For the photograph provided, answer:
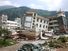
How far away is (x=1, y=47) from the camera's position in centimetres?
1741

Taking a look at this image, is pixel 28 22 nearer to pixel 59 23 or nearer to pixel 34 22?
pixel 34 22

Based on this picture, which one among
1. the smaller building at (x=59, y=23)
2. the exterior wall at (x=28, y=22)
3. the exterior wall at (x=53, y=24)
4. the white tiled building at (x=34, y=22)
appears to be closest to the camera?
the exterior wall at (x=28, y=22)

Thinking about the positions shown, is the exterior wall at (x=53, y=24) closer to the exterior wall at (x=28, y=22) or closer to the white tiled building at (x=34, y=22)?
the white tiled building at (x=34, y=22)

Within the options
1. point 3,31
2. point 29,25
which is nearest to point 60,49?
point 3,31

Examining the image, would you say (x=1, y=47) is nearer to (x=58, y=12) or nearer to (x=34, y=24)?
(x=34, y=24)

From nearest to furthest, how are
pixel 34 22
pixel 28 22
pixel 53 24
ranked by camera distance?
pixel 28 22 < pixel 34 22 < pixel 53 24

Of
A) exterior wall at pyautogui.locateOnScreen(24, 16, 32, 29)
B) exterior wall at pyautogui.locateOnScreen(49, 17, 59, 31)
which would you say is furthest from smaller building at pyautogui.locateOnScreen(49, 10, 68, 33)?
exterior wall at pyautogui.locateOnScreen(24, 16, 32, 29)

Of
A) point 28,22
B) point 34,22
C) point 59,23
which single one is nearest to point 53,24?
point 59,23

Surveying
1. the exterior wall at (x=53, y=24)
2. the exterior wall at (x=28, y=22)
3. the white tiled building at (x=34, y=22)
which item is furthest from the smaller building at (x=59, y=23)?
the exterior wall at (x=28, y=22)

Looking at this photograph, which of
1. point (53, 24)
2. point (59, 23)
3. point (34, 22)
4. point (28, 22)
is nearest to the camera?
point (28, 22)

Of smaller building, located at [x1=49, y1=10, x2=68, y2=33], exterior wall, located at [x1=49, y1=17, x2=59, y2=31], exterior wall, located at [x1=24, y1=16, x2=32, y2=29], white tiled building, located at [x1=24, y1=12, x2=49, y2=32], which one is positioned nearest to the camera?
exterior wall, located at [x1=24, y1=16, x2=32, y2=29]

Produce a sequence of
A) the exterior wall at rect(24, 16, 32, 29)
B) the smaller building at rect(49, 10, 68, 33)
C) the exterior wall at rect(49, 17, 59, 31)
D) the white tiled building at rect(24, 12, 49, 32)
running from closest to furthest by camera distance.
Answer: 1. the exterior wall at rect(24, 16, 32, 29)
2. the white tiled building at rect(24, 12, 49, 32)
3. the smaller building at rect(49, 10, 68, 33)
4. the exterior wall at rect(49, 17, 59, 31)

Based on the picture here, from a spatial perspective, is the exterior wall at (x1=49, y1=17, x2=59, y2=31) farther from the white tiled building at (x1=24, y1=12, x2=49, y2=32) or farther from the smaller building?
the white tiled building at (x1=24, y1=12, x2=49, y2=32)

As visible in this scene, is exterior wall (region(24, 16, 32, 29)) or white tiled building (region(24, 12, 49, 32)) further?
white tiled building (region(24, 12, 49, 32))
